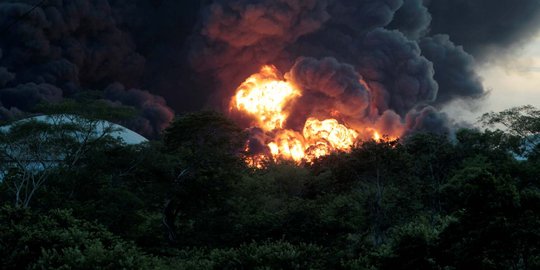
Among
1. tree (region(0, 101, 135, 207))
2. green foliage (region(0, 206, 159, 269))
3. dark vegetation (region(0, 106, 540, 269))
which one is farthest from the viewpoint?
tree (region(0, 101, 135, 207))

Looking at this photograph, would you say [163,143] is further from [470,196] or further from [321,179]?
[470,196]

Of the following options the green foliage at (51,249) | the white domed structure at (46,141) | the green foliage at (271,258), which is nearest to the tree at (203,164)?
the white domed structure at (46,141)

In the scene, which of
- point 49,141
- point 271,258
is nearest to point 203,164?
point 49,141

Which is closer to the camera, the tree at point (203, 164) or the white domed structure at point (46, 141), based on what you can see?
the white domed structure at point (46, 141)

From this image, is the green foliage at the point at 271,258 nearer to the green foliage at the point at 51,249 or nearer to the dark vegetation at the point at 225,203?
the dark vegetation at the point at 225,203

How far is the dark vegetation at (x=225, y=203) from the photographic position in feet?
81.6

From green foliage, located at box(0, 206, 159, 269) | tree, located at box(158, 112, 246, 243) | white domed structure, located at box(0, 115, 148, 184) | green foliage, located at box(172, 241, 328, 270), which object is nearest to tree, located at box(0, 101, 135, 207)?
white domed structure, located at box(0, 115, 148, 184)

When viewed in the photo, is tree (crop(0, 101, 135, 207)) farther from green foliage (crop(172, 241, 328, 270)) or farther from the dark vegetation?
green foliage (crop(172, 241, 328, 270))

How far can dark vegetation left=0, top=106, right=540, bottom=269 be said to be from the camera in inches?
979

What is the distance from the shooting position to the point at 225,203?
47375 millimetres

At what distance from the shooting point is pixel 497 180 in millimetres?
18438

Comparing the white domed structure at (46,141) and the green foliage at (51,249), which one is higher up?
the white domed structure at (46,141)

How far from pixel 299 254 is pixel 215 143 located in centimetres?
2483

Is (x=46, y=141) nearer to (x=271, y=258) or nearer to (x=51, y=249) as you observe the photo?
(x=51, y=249)
